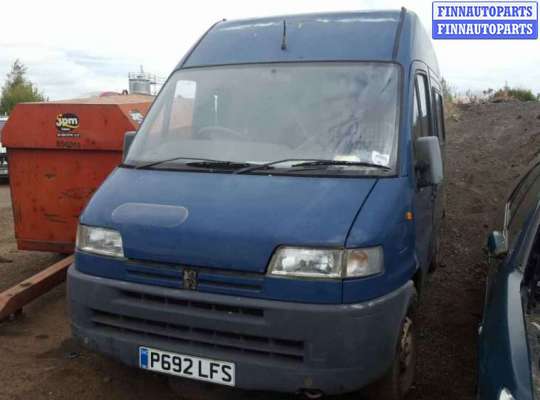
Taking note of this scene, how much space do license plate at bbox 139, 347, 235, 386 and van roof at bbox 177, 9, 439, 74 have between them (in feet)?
6.83

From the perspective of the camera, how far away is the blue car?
2.32 metres

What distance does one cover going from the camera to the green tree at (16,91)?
52156mm

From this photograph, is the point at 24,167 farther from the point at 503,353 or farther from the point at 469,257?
the point at 469,257

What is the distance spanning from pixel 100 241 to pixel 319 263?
A: 1.28 m

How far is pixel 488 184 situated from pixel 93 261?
1051cm

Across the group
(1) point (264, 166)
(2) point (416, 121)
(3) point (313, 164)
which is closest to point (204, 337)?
(1) point (264, 166)

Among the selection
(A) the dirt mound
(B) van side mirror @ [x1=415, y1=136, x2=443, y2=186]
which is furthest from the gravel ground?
(B) van side mirror @ [x1=415, y1=136, x2=443, y2=186]

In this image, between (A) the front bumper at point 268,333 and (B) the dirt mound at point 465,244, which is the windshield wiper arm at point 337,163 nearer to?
(A) the front bumper at point 268,333

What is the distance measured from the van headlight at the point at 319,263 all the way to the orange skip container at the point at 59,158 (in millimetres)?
2932

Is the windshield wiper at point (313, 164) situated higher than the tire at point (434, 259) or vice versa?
the windshield wiper at point (313, 164)

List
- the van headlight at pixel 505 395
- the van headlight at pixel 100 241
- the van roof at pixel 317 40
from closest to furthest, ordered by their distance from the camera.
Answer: the van headlight at pixel 505 395
the van headlight at pixel 100 241
the van roof at pixel 317 40

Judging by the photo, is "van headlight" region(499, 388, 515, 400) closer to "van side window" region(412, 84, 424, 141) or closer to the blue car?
the blue car

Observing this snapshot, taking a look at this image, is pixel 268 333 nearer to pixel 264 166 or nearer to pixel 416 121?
pixel 264 166

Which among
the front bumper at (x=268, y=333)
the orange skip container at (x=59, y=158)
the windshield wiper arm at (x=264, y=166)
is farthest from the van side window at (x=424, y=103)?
the orange skip container at (x=59, y=158)
